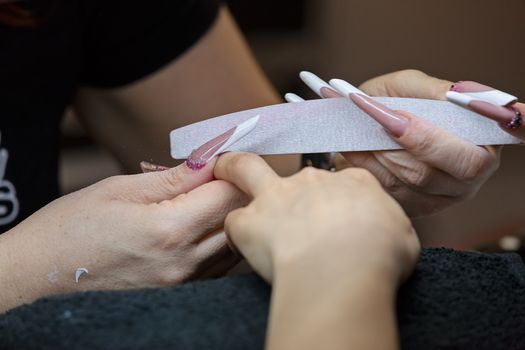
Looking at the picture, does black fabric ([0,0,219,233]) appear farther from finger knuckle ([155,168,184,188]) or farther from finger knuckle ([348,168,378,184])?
finger knuckle ([348,168,378,184])

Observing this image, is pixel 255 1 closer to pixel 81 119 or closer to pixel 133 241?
pixel 81 119

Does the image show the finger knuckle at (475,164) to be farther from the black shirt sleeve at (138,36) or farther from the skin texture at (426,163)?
the black shirt sleeve at (138,36)

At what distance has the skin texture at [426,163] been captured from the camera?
0.42 meters

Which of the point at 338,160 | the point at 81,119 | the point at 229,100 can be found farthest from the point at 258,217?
the point at 81,119

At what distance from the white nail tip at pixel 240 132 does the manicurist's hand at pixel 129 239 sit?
0.01 meters

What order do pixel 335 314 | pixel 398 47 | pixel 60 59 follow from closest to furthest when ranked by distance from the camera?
pixel 335 314 < pixel 60 59 < pixel 398 47

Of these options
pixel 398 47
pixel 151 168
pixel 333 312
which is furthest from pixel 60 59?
pixel 398 47

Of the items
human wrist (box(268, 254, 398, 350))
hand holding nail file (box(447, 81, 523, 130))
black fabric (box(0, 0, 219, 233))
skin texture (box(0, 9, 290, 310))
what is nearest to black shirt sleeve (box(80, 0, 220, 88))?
black fabric (box(0, 0, 219, 233))

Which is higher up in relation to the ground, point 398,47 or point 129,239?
point 129,239

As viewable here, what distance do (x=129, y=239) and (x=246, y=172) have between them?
0.08 meters

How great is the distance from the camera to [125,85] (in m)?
0.73

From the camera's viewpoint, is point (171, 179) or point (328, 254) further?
point (171, 179)

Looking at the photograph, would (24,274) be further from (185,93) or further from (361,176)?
(185,93)

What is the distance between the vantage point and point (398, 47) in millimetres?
1413
